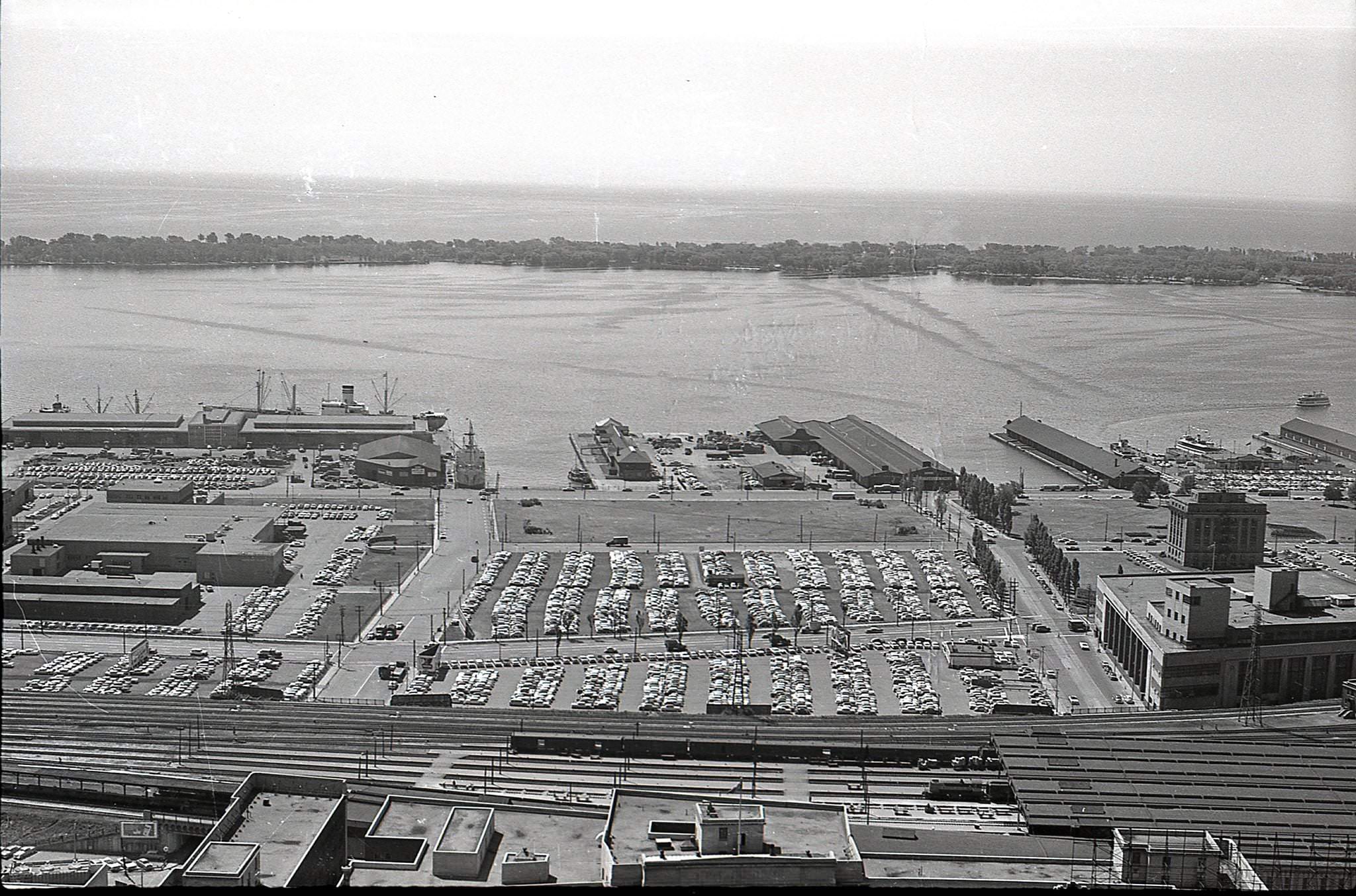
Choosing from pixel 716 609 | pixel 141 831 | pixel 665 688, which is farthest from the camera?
pixel 716 609

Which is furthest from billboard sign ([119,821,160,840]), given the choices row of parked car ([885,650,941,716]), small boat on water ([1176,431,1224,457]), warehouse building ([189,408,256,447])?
small boat on water ([1176,431,1224,457])

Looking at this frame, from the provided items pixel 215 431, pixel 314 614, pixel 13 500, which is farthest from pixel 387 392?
pixel 314 614

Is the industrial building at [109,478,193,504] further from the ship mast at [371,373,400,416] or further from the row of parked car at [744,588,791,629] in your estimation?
the row of parked car at [744,588,791,629]

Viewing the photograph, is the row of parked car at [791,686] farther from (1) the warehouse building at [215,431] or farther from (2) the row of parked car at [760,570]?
(1) the warehouse building at [215,431]

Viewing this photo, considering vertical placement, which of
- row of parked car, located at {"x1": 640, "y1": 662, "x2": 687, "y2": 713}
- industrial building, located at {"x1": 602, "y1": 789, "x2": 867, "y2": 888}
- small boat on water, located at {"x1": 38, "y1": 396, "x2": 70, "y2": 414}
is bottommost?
row of parked car, located at {"x1": 640, "y1": 662, "x2": 687, "y2": 713}

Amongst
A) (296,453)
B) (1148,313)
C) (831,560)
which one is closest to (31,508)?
(296,453)

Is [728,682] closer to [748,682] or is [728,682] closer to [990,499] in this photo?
[748,682]
